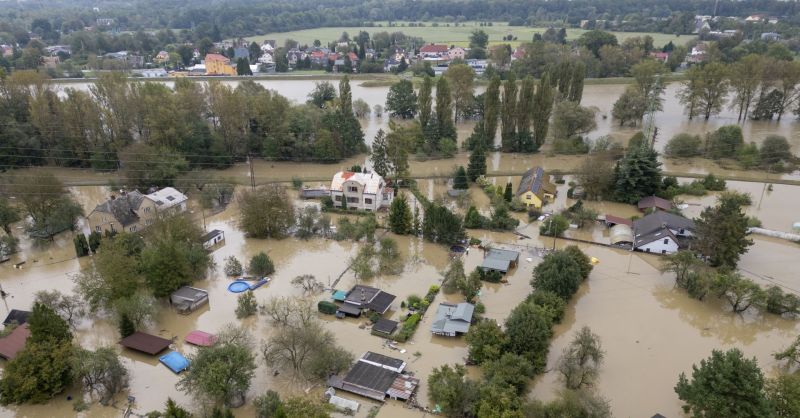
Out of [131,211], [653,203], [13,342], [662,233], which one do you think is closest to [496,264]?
[662,233]

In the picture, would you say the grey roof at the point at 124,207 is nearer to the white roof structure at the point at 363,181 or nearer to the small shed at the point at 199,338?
the white roof structure at the point at 363,181

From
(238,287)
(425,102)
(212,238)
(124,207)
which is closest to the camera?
(238,287)

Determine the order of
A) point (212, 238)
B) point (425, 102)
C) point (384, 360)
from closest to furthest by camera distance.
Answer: point (384, 360) → point (212, 238) → point (425, 102)

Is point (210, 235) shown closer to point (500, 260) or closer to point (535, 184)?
point (500, 260)

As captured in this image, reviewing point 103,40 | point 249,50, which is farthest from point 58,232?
point 103,40

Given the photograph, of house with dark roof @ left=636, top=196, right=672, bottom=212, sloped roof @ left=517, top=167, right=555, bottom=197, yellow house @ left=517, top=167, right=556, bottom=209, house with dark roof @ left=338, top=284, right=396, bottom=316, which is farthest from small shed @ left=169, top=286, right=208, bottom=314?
house with dark roof @ left=636, top=196, right=672, bottom=212

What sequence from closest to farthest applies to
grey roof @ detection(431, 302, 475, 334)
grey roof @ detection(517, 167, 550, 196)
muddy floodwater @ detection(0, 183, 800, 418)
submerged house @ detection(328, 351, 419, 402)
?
submerged house @ detection(328, 351, 419, 402) < muddy floodwater @ detection(0, 183, 800, 418) < grey roof @ detection(431, 302, 475, 334) < grey roof @ detection(517, 167, 550, 196)

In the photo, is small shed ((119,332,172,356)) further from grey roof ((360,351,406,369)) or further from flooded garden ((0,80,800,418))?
grey roof ((360,351,406,369))
